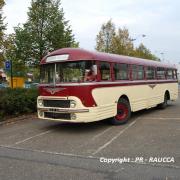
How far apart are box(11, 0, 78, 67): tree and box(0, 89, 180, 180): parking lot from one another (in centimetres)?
848

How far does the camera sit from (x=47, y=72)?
35.4 ft

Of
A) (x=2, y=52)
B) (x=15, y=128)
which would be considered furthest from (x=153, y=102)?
(x=2, y=52)

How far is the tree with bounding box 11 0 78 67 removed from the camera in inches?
763

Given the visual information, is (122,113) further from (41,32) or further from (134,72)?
(41,32)

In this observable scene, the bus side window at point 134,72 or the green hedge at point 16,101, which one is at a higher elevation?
the bus side window at point 134,72

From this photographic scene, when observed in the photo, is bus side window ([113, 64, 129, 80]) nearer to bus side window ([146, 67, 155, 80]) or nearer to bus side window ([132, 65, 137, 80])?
bus side window ([132, 65, 137, 80])

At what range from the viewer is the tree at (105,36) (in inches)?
1235

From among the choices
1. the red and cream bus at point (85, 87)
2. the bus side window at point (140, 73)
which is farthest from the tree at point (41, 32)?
the red and cream bus at point (85, 87)

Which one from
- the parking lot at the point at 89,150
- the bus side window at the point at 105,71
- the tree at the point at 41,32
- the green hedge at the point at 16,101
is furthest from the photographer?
the tree at the point at 41,32

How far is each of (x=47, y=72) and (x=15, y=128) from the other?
231 centimetres

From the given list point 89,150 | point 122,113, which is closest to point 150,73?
point 122,113

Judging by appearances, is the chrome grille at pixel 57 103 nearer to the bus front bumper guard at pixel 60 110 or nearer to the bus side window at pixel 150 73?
the bus front bumper guard at pixel 60 110

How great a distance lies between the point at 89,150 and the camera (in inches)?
307

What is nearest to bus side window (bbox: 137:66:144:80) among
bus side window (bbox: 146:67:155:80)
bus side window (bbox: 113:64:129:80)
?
bus side window (bbox: 146:67:155:80)
